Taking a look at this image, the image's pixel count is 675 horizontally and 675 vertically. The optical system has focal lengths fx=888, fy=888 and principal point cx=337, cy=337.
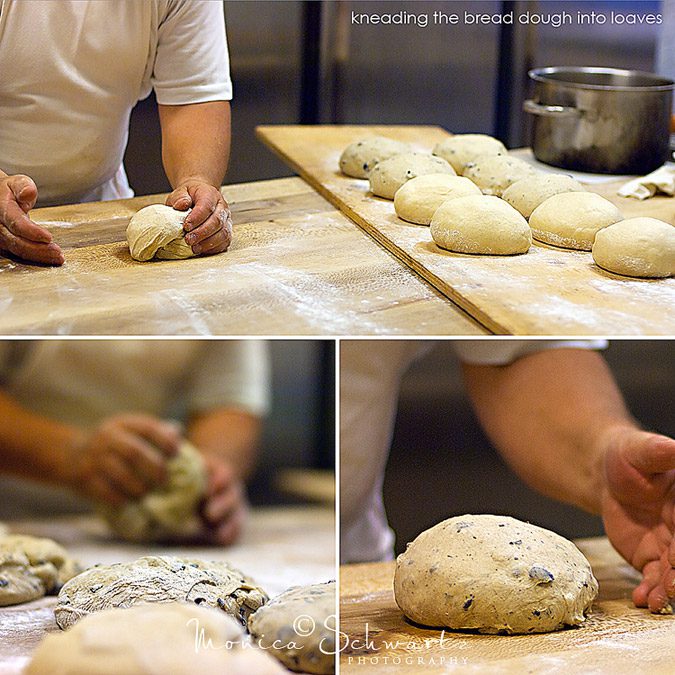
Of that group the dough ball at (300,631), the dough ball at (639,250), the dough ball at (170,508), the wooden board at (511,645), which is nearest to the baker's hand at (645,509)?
the wooden board at (511,645)

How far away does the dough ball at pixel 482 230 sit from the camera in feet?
3.64

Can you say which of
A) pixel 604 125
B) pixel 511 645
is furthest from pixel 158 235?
pixel 604 125

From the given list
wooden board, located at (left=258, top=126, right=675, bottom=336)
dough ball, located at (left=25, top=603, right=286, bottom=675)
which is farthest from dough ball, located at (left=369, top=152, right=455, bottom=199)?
dough ball, located at (left=25, top=603, right=286, bottom=675)

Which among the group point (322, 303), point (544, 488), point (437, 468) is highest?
point (322, 303)

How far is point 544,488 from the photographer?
120cm

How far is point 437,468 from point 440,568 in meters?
1.74

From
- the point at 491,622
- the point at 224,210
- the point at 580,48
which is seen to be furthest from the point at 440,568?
the point at 580,48

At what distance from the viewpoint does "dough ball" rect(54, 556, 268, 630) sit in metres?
0.72

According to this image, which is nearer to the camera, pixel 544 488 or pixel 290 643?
pixel 290 643

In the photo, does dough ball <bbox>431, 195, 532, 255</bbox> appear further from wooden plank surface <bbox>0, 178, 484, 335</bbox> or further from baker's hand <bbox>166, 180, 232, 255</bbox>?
baker's hand <bbox>166, 180, 232, 255</bbox>

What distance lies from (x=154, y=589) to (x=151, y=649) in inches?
8.5

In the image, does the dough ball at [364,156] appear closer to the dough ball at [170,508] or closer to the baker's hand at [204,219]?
the baker's hand at [204,219]

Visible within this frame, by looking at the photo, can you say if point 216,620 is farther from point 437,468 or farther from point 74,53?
point 437,468

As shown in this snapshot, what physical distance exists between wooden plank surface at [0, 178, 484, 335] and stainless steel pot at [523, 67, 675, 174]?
508mm
